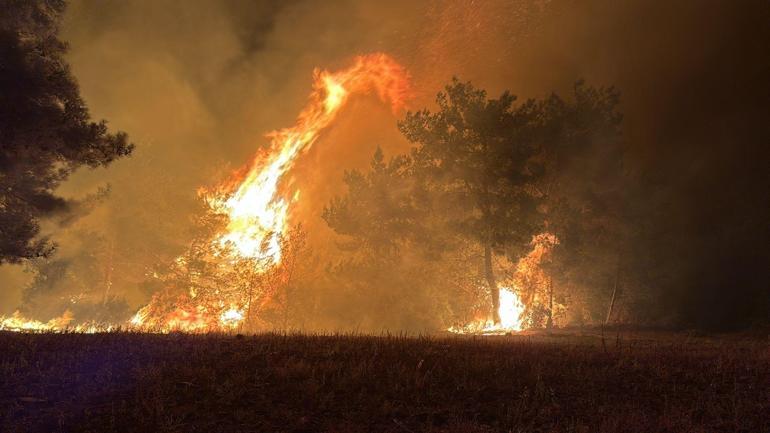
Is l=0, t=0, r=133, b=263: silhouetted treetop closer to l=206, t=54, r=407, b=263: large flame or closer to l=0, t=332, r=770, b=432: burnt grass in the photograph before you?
l=0, t=332, r=770, b=432: burnt grass

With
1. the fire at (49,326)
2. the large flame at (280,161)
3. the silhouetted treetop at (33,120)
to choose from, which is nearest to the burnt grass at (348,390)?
the fire at (49,326)

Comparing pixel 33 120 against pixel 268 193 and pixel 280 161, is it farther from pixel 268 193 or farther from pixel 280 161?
pixel 280 161

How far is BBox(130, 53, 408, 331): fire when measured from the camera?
42812 mm

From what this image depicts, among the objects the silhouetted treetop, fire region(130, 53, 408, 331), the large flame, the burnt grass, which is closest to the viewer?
the burnt grass

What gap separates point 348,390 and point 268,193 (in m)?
40.8

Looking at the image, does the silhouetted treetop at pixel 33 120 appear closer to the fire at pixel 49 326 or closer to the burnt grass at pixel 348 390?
the fire at pixel 49 326

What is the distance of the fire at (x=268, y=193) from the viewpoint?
42.8 m

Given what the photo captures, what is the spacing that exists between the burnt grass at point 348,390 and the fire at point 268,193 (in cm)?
3487

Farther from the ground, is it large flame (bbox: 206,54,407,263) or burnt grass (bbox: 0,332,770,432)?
large flame (bbox: 206,54,407,263)

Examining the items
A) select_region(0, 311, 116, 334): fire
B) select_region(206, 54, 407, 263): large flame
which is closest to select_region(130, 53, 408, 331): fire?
select_region(206, 54, 407, 263): large flame

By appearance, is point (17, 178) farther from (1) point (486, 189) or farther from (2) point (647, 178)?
(2) point (647, 178)

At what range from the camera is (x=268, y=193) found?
4569 cm

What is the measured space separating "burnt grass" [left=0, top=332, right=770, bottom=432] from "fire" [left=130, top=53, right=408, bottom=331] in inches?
1373

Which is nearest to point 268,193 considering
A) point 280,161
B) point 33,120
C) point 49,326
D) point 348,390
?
point 280,161
